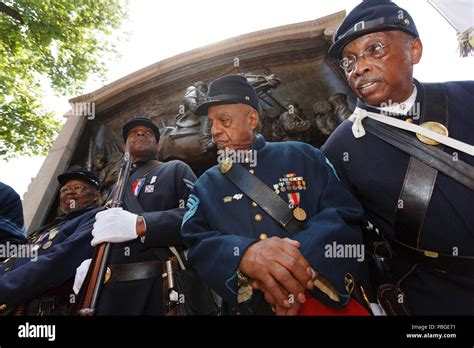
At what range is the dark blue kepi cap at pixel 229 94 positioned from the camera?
9.10ft

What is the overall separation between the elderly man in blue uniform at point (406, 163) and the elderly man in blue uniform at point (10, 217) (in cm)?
402

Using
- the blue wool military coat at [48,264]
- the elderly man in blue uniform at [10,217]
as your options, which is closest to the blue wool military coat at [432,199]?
the blue wool military coat at [48,264]

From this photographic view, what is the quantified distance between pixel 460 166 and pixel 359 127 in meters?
0.66

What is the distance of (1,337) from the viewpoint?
2174mm

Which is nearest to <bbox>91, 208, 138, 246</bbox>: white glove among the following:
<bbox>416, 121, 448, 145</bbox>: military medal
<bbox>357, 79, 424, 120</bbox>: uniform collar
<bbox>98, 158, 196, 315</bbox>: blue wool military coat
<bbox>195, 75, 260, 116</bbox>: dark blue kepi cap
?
<bbox>98, 158, 196, 315</bbox>: blue wool military coat

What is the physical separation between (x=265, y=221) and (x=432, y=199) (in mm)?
1008

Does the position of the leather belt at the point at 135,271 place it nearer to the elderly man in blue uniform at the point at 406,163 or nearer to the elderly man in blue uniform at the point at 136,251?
the elderly man in blue uniform at the point at 136,251

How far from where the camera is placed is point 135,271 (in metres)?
2.87

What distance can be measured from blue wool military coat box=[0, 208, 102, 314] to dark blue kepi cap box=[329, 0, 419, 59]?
3.01 m

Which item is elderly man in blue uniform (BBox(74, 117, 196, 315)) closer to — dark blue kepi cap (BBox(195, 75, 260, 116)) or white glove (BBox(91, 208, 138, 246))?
white glove (BBox(91, 208, 138, 246))

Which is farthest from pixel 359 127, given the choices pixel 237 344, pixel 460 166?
pixel 237 344

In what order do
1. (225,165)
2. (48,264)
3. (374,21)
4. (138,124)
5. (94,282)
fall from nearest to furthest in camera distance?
(374,21)
(225,165)
(94,282)
(48,264)
(138,124)

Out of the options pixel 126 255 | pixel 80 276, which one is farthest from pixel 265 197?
pixel 80 276

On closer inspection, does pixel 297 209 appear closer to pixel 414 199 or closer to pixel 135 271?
pixel 414 199
